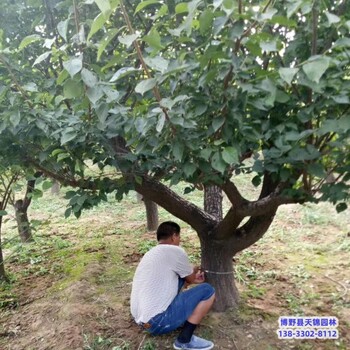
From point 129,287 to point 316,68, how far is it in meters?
3.18

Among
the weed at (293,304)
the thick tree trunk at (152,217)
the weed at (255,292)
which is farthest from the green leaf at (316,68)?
the thick tree trunk at (152,217)

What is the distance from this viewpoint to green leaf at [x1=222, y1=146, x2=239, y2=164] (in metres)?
1.18

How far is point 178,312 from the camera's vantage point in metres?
2.57

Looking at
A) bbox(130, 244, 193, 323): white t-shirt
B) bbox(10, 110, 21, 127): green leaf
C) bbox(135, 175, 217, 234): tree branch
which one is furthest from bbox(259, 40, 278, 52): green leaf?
bbox(130, 244, 193, 323): white t-shirt

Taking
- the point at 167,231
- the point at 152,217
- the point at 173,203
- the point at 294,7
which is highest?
the point at 294,7

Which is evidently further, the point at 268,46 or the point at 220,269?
the point at 220,269

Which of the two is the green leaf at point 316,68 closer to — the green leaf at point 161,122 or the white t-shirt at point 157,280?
the green leaf at point 161,122

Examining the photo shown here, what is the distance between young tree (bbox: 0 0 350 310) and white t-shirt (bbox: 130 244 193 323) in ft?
2.22

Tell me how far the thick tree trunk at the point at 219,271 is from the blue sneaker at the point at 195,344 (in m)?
0.49

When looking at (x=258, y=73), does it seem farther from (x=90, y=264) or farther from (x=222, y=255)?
(x=90, y=264)

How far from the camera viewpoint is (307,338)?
268cm

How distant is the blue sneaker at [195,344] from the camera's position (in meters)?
2.53

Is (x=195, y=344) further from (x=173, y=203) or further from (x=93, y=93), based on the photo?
(x=93, y=93)

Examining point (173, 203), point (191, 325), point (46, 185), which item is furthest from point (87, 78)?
point (191, 325)
